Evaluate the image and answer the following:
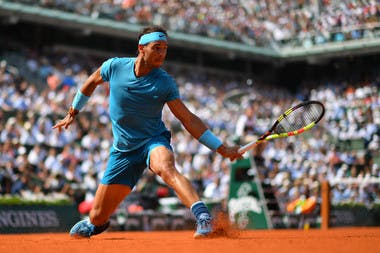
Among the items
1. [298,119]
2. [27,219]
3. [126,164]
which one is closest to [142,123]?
[126,164]

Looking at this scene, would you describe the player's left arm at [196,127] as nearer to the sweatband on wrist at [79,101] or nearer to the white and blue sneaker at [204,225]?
the white and blue sneaker at [204,225]

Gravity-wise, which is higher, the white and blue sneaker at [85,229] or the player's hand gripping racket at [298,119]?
the player's hand gripping racket at [298,119]

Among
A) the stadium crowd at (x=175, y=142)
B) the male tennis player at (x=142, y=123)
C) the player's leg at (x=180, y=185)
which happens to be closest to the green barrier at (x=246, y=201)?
the stadium crowd at (x=175, y=142)

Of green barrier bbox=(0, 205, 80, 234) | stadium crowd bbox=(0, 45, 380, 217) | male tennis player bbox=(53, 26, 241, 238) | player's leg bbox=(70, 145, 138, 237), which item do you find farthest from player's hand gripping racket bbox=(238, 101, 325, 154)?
stadium crowd bbox=(0, 45, 380, 217)

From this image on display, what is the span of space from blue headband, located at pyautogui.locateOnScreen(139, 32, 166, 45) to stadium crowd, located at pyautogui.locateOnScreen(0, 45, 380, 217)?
8.51 metres

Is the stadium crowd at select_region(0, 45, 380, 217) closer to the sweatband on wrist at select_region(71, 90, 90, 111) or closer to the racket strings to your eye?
the racket strings

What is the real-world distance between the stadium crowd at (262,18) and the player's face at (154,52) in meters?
18.9

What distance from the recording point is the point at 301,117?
9.03 m

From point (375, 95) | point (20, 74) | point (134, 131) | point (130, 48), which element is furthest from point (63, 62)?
point (134, 131)

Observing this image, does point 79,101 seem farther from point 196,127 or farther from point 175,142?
point 175,142

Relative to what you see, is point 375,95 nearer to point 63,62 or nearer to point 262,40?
point 262,40

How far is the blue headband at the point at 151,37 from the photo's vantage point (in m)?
7.51

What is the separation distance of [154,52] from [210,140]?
104 cm

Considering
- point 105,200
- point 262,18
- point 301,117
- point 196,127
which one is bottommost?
point 105,200
